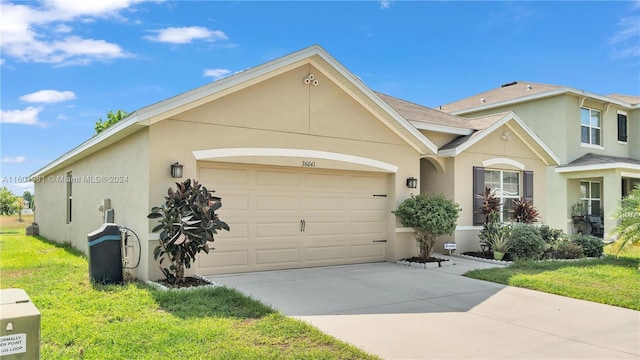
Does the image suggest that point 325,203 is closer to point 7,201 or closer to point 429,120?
point 429,120

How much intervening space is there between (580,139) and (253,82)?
639 inches

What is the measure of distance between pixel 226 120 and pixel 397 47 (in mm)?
9857

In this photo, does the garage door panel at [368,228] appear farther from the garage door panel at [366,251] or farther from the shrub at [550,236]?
the shrub at [550,236]

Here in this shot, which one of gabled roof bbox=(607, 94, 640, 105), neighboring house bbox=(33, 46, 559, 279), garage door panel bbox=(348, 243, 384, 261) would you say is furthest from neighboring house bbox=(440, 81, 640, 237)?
garage door panel bbox=(348, 243, 384, 261)

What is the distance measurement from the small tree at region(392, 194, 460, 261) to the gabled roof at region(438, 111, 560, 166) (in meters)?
2.37

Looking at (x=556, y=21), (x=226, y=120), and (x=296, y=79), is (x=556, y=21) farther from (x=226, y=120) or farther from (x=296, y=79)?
(x=226, y=120)

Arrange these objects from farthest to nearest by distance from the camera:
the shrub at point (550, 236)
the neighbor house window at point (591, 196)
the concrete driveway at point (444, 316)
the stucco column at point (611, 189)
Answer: the neighbor house window at point (591, 196), the stucco column at point (611, 189), the shrub at point (550, 236), the concrete driveway at point (444, 316)

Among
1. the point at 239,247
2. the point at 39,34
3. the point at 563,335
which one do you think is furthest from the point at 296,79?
the point at 563,335

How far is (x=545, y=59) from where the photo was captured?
1881 centimetres

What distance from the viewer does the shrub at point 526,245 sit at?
11891mm

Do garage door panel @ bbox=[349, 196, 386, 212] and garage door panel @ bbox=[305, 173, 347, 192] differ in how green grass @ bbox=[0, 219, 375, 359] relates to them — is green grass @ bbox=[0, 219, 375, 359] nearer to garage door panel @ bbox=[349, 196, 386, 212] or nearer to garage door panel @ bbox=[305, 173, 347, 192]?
garage door panel @ bbox=[305, 173, 347, 192]

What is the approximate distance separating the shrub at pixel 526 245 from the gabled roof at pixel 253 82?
3.20 meters

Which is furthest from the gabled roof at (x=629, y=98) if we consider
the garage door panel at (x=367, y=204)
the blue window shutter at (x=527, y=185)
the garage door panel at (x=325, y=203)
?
the garage door panel at (x=325, y=203)

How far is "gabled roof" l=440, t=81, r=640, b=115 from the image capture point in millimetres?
19131
